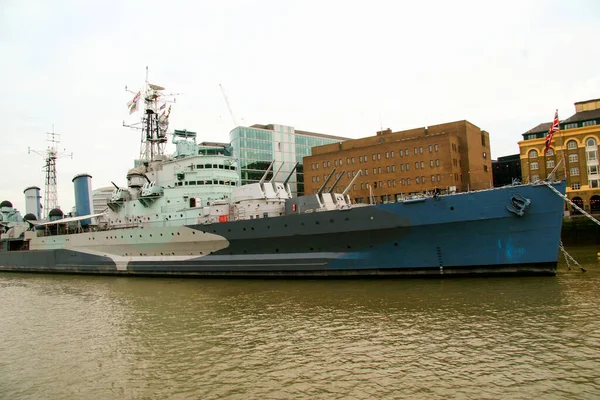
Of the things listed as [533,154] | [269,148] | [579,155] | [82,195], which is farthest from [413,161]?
[82,195]

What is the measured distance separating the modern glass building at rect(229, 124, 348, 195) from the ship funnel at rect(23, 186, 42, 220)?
22.0m

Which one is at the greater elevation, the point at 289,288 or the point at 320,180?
the point at 320,180

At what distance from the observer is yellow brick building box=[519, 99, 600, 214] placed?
38.4 metres

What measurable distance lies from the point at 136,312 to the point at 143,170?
605 inches

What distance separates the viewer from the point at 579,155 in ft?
127

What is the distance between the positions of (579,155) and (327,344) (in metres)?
41.3

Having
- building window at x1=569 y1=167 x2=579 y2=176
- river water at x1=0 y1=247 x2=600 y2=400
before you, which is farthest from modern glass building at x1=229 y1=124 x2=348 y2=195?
river water at x1=0 y1=247 x2=600 y2=400

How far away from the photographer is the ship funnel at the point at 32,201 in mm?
38938

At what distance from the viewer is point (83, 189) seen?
31328mm

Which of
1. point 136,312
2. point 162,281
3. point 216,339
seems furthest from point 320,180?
point 216,339

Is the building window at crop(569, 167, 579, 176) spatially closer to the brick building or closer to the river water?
the brick building

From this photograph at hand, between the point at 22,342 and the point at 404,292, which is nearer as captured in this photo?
the point at 22,342

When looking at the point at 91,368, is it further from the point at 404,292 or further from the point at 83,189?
the point at 83,189

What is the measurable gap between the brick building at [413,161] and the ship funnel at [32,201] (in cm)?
3008
